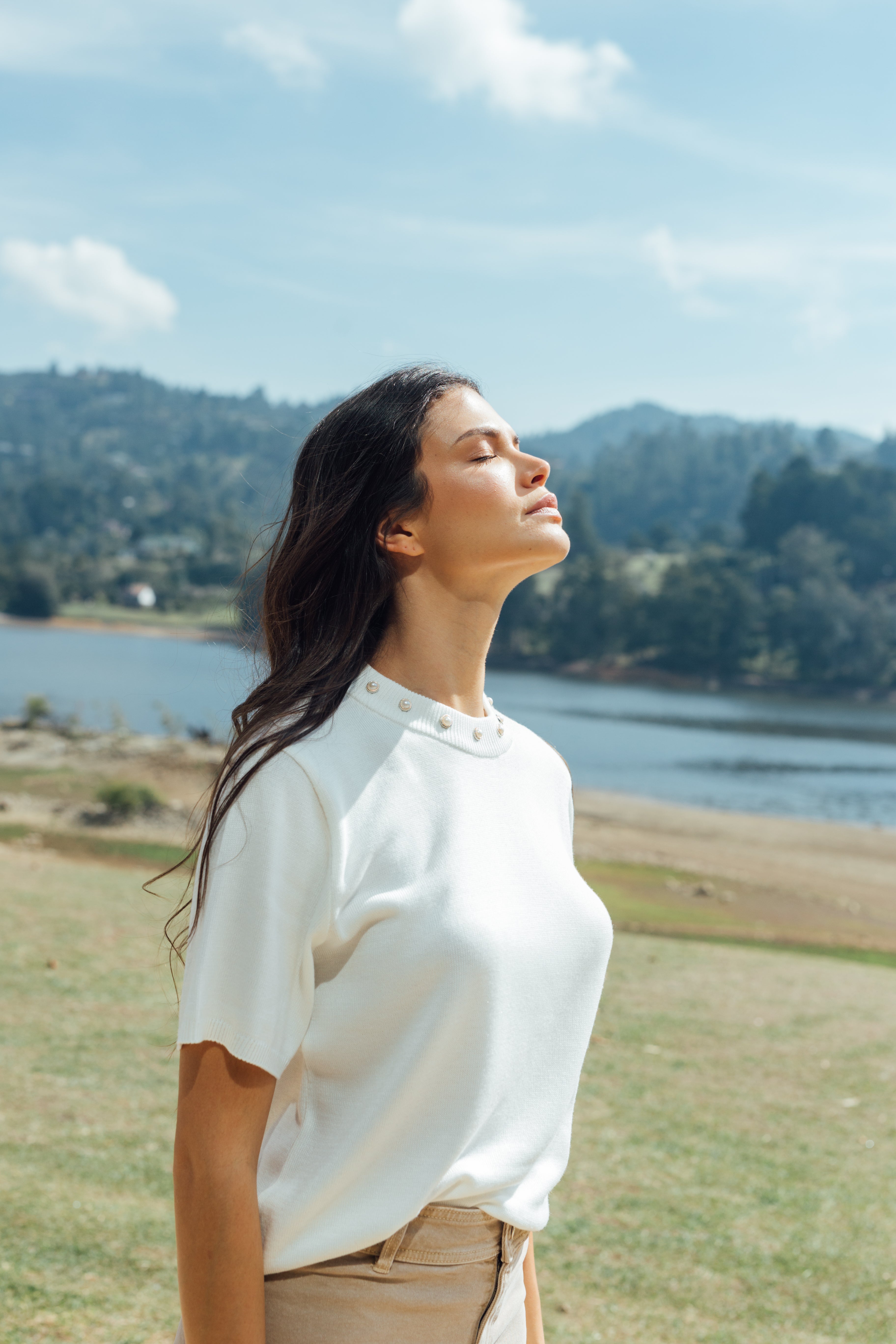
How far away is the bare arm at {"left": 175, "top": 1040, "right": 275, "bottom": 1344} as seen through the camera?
3.76 ft

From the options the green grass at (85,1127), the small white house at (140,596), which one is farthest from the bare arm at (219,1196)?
the small white house at (140,596)

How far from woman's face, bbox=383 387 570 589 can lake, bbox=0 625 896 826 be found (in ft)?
59.4

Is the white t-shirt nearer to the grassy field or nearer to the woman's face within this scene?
the woman's face

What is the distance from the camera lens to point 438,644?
145cm

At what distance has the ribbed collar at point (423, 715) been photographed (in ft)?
4.35

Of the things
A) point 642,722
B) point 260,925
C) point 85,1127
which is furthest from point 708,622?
point 260,925

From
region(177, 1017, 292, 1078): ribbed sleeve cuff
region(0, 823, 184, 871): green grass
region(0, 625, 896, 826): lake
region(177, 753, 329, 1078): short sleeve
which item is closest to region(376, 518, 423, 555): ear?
region(177, 753, 329, 1078): short sleeve

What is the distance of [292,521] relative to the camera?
150 centimetres

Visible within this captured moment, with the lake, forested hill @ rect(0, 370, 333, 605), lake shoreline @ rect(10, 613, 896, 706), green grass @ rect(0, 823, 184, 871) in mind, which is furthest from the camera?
forested hill @ rect(0, 370, 333, 605)

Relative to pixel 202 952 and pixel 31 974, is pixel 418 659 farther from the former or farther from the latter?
pixel 31 974

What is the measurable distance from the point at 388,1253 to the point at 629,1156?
380cm

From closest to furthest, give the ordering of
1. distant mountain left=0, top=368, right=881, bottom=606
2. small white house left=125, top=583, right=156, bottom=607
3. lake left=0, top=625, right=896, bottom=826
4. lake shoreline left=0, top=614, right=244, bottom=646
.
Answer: lake left=0, top=625, right=896, bottom=826, lake shoreline left=0, top=614, right=244, bottom=646, small white house left=125, top=583, right=156, bottom=607, distant mountain left=0, top=368, right=881, bottom=606

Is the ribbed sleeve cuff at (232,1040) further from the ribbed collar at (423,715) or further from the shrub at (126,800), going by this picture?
the shrub at (126,800)

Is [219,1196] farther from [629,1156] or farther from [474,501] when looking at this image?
[629,1156]
